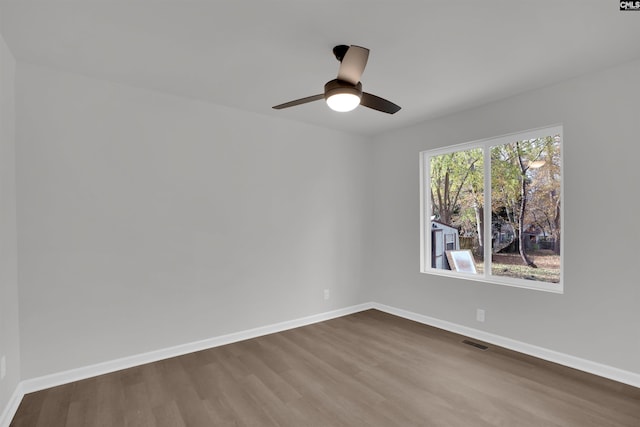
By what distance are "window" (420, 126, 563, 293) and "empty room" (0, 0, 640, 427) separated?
23 mm

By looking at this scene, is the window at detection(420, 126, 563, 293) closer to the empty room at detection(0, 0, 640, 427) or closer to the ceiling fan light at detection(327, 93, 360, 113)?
the empty room at detection(0, 0, 640, 427)

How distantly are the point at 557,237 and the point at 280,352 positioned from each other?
2.90 meters

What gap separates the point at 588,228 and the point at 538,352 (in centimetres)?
125

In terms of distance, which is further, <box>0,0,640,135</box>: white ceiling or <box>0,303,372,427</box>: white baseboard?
<box>0,303,372,427</box>: white baseboard

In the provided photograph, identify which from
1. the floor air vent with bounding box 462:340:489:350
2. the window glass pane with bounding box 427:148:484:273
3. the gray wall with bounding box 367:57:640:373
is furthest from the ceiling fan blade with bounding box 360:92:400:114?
the floor air vent with bounding box 462:340:489:350

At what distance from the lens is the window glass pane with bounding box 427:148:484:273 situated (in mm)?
3766

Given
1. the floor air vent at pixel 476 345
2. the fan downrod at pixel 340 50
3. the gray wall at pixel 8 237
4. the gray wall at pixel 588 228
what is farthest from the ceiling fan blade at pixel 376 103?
the floor air vent at pixel 476 345

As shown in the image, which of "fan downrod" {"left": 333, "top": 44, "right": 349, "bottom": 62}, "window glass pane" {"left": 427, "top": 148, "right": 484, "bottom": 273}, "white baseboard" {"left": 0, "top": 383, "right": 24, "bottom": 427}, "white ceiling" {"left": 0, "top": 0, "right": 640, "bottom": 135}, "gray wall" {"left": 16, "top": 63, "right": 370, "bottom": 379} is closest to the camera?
"white ceiling" {"left": 0, "top": 0, "right": 640, "bottom": 135}

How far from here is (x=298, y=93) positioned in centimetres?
316

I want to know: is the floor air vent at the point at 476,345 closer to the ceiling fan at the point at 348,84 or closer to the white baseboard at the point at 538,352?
the white baseboard at the point at 538,352

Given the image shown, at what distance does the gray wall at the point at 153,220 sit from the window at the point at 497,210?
141 centimetres

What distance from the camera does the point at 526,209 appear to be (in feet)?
10.9

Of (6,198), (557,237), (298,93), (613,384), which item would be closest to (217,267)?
(6,198)

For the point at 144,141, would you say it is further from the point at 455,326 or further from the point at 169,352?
the point at 455,326
